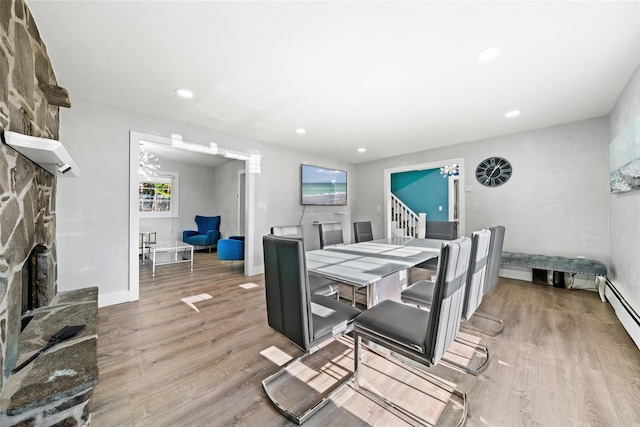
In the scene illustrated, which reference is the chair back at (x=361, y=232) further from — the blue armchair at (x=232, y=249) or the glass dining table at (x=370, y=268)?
the blue armchair at (x=232, y=249)

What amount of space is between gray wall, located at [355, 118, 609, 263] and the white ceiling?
0.48 metres

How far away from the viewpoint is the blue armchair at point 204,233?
6465 mm

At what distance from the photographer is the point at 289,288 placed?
1.37m

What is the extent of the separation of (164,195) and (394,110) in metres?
6.61

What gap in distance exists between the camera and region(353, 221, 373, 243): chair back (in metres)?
3.92

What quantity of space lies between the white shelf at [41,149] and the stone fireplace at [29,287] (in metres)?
0.04

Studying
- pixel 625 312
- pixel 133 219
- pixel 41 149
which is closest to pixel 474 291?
pixel 625 312

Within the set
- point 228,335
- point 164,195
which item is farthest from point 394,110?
point 164,195

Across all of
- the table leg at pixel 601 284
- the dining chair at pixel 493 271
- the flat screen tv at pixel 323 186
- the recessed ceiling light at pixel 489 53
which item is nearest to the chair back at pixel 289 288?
the dining chair at pixel 493 271

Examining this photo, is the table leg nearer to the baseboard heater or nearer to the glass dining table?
the baseboard heater

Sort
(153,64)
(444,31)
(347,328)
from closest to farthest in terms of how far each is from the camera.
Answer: (347,328), (444,31), (153,64)

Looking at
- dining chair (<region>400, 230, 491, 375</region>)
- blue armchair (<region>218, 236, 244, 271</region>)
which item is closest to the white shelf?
dining chair (<region>400, 230, 491, 375</region>)

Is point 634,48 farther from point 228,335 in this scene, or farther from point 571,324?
point 228,335

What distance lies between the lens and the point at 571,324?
2.46m
